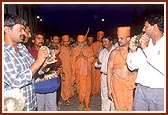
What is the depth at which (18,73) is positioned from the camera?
3.59 metres

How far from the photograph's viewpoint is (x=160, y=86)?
440 centimetres

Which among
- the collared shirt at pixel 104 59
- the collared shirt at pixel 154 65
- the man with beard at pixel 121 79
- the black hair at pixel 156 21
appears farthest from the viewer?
the collared shirt at pixel 104 59

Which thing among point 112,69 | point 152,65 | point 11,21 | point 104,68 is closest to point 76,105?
point 104,68

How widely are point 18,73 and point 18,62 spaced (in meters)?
0.12

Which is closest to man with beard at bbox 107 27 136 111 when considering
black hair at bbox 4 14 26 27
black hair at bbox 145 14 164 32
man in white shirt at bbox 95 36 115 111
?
man in white shirt at bbox 95 36 115 111

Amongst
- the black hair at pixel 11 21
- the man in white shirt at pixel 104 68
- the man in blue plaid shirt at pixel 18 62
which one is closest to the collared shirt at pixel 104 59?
the man in white shirt at pixel 104 68

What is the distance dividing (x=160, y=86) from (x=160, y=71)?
0.18 metres

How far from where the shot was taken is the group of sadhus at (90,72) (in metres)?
5.73

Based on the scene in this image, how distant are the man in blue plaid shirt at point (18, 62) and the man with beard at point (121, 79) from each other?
2.04 m

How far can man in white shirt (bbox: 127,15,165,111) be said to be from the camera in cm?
436

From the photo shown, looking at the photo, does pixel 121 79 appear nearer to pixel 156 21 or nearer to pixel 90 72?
pixel 156 21

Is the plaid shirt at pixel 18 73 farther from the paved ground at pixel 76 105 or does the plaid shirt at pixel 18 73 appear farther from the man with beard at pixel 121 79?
the paved ground at pixel 76 105

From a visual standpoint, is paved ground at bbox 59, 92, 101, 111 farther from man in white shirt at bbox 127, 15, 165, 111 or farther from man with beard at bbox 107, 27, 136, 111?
man in white shirt at bbox 127, 15, 165, 111

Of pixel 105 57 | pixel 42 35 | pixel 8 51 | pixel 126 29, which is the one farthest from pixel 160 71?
pixel 105 57
